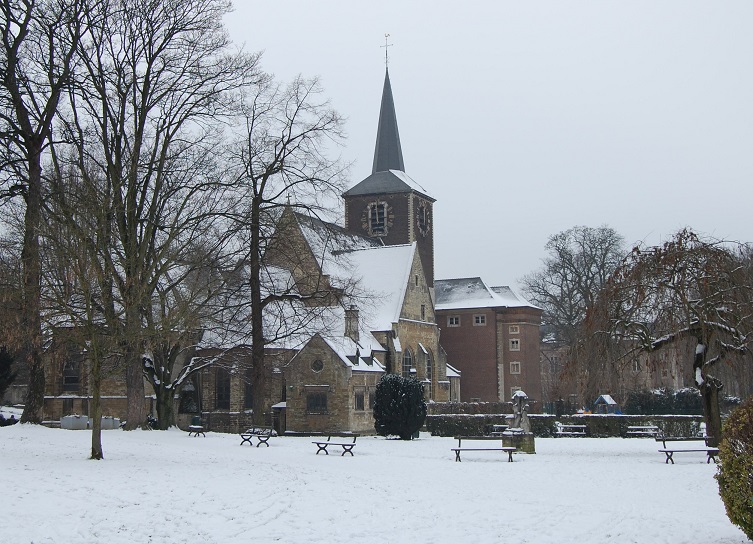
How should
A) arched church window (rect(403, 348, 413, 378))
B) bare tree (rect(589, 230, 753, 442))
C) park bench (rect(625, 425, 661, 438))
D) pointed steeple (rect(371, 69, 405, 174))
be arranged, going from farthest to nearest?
pointed steeple (rect(371, 69, 405, 174)) → arched church window (rect(403, 348, 413, 378)) → park bench (rect(625, 425, 661, 438)) → bare tree (rect(589, 230, 753, 442))

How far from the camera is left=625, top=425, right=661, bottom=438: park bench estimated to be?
3425 centimetres

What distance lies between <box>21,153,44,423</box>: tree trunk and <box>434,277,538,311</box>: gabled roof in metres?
40.3

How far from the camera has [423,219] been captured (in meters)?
59.8

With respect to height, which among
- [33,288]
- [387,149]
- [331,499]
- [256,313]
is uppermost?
[387,149]

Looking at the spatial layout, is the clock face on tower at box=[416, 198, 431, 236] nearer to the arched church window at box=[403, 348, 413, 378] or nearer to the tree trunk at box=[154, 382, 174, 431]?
the arched church window at box=[403, 348, 413, 378]

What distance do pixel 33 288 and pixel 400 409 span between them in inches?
706

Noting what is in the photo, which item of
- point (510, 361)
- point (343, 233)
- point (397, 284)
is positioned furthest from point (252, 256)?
point (510, 361)

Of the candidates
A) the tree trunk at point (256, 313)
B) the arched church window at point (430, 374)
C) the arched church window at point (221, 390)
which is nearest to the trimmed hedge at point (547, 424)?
the tree trunk at point (256, 313)

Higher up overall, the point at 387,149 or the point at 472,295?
the point at 387,149

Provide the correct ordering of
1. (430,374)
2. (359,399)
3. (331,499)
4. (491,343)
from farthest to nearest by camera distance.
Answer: (491,343) → (430,374) → (359,399) → (331,499)

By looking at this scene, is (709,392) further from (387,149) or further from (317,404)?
(387,149)

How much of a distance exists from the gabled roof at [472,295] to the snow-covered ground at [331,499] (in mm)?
40909

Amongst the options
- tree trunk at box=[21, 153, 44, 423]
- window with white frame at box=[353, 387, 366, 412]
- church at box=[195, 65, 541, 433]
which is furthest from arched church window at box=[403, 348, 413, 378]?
tree trunk at box=[21, 153, 44, 423]

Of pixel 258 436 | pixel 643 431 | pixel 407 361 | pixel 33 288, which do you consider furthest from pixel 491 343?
pixel 33 288
